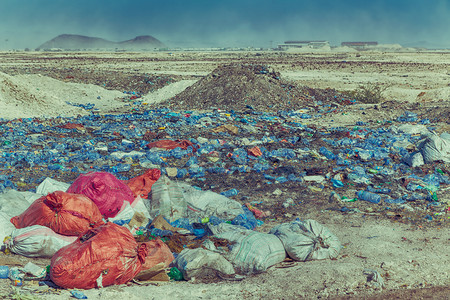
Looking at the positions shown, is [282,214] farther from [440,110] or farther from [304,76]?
[304,76]

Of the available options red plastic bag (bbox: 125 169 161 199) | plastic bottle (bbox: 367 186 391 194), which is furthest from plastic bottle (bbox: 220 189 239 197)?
plastic bottle (bbox: 367 186 391 194)

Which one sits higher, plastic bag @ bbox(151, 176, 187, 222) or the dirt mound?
the dirt mound

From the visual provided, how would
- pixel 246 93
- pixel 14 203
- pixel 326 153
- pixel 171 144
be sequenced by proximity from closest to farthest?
pixel 14 203 < pixel 326 153 < pixel 171 144 < pixel 246 93

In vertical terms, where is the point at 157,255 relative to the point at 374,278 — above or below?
above

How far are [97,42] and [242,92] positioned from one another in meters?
166

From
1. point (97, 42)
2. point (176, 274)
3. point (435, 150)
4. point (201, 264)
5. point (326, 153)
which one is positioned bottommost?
point (176, 274)

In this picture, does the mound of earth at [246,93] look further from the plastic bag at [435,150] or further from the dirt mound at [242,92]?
the plastic bag at [435,150]

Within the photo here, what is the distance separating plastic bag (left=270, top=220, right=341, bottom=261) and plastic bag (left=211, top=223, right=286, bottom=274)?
0.10 m

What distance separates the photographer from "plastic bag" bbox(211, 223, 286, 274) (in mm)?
3936

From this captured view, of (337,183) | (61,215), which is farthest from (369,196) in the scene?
(61,215)

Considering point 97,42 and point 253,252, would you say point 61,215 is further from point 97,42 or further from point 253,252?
point 97,42

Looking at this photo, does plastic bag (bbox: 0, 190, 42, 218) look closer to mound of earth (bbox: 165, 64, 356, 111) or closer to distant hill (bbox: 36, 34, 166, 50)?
mound of earth (bbox: 165, 64, 356, 111)

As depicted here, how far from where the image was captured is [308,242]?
418 cm

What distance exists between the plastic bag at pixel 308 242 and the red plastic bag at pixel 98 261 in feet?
4.62
